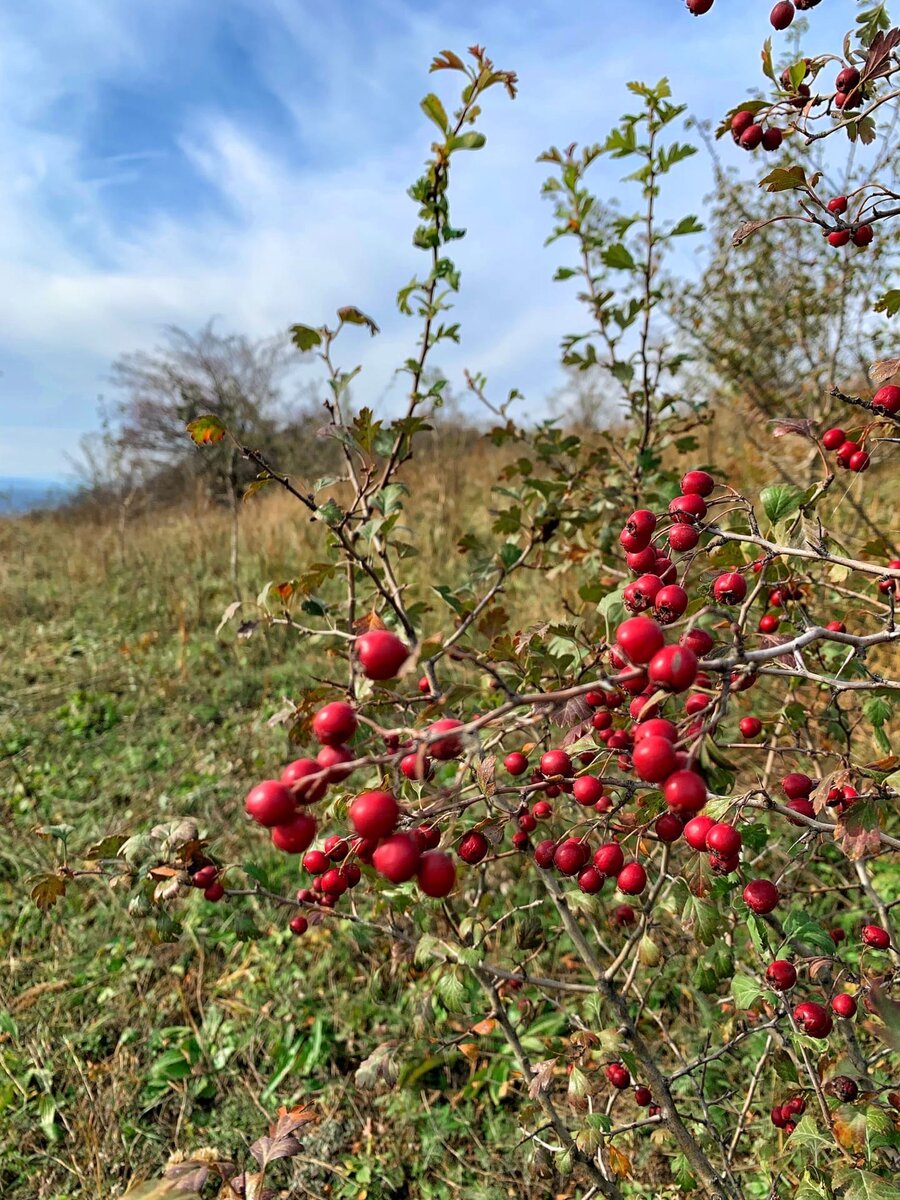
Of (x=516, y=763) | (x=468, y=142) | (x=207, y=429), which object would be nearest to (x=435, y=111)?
(x=468, y=142)

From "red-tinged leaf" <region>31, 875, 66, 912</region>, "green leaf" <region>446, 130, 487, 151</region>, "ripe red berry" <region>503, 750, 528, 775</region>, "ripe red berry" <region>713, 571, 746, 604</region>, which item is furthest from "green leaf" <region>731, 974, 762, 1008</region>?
"green leaf" <region>446, 130, 487, 151</region>

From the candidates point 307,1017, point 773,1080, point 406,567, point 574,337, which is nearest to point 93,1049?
point 307,1017

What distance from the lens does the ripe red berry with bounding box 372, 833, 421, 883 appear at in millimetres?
676

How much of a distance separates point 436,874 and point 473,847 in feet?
1.34

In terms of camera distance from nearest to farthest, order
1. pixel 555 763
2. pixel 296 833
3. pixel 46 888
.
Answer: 1. pixel 296 833
2. pixel 555 763
3. pixel 46 888

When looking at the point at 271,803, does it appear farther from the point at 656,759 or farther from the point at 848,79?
the point at 848,79

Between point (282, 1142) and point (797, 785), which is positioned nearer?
point (797, 785)

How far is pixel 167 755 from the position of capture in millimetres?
3939

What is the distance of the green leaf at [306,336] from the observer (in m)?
1.53

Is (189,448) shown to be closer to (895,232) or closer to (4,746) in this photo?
(4,746)

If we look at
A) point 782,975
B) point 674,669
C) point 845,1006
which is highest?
point 674,669

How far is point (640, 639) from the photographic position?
0.66 meters

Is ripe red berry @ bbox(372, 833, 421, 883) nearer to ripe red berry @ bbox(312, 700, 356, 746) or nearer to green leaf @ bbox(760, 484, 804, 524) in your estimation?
ripe red berry @ bbox(312, 700, 356, 746)

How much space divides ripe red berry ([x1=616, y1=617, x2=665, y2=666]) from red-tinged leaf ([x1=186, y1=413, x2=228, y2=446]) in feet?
3.46
